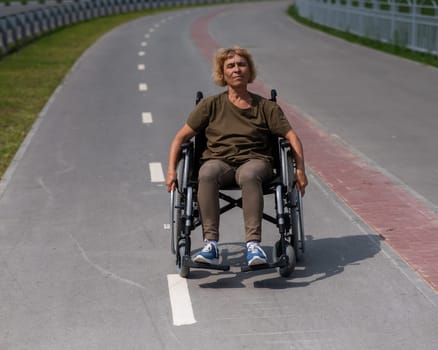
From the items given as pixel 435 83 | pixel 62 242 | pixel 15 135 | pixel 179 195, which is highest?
pixel 179 195

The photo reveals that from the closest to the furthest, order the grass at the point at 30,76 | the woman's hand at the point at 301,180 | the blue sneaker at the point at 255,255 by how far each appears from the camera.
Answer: the blue sneaker at the point at 255,255, the woman's hand at the point at 301,180, the grass at the point at 30,76

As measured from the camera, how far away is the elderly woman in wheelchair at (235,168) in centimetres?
719

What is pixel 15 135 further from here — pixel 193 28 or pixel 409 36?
pixel 193 28

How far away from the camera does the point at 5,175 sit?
11773 mm

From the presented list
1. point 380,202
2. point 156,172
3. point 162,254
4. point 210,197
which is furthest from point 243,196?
point 156,172

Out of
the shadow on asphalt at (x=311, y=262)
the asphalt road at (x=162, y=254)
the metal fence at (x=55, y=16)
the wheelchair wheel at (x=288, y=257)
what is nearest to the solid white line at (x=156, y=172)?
the asphalt road at (x=162, y=254)

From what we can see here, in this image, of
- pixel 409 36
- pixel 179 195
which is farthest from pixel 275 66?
pixel 179 195

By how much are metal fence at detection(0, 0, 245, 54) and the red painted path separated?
2005 cm

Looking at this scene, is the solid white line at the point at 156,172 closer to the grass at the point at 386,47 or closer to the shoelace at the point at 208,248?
the shoelace at the point at 208,248

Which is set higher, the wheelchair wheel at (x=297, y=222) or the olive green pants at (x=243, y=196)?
the olive green pants at (x=243, y=196)

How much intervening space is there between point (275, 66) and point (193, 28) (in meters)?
19.3

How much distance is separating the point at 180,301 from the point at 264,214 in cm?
108

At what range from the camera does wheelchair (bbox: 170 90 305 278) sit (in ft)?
23.4

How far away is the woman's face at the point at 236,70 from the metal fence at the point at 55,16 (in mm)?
24220
